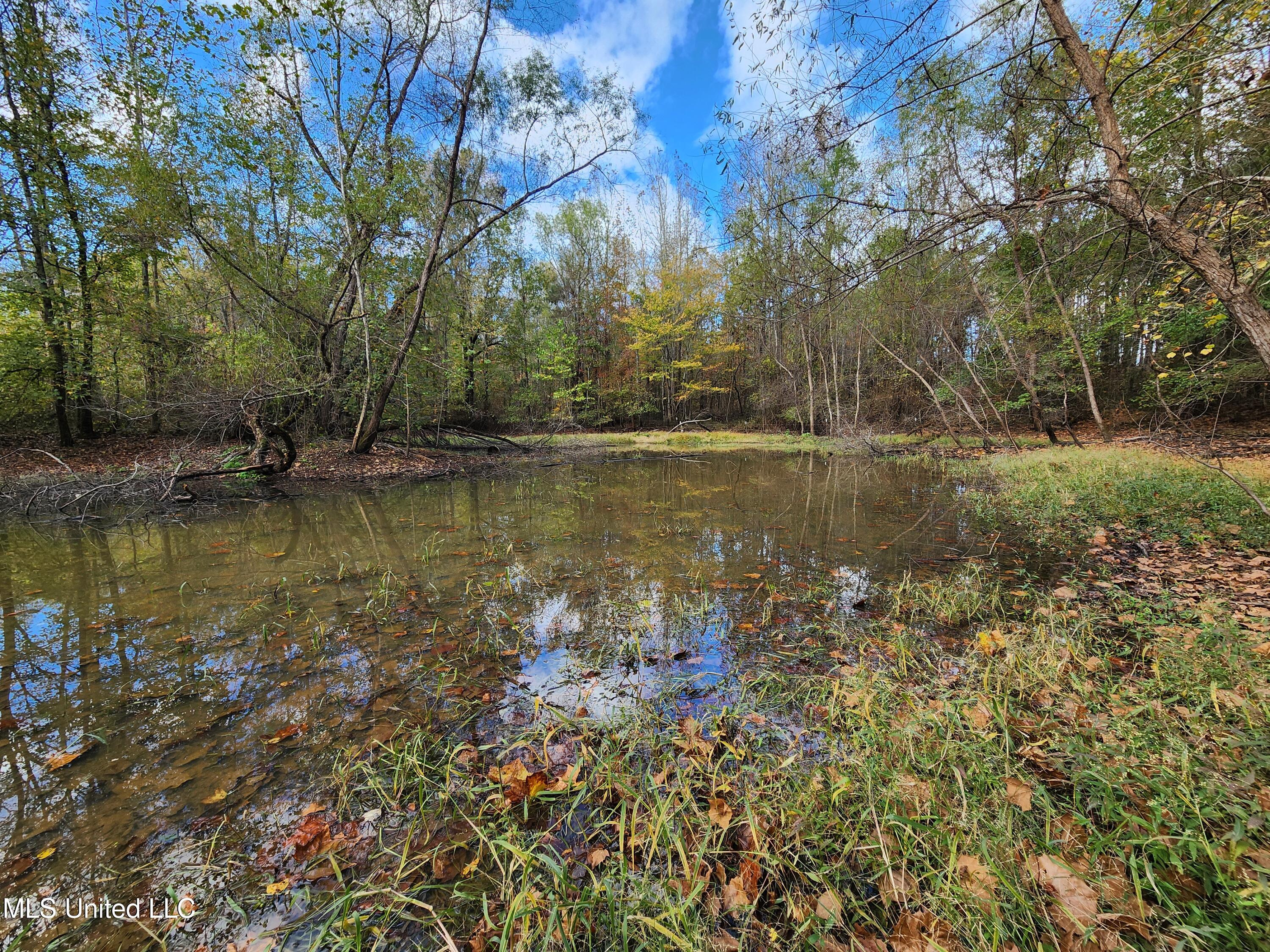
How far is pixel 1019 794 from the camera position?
1605 millimetres

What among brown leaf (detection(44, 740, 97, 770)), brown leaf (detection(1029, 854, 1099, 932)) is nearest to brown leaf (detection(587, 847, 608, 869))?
brown leaf (detection(1029, 854, 1099, 932))

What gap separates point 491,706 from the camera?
261 cm

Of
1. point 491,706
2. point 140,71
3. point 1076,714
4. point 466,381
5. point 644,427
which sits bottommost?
point 491,706

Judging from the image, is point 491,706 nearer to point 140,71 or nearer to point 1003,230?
point 1003,230

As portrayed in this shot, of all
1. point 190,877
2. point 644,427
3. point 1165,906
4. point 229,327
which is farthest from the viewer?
point 644,427

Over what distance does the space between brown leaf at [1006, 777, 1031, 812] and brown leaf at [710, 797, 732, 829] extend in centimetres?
99

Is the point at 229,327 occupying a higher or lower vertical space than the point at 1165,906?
higher

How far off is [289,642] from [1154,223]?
7.17 meters

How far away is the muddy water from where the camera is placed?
1787mm

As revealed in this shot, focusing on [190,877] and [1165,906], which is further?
[190,877]

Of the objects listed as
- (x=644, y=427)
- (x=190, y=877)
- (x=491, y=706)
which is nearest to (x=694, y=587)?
(x=491, y=706)

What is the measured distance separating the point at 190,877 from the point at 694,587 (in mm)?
3563

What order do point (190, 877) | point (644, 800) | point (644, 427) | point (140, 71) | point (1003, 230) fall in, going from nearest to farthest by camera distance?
point (190, 877) < point (644, 800) < point (1003, 230) < point (140, 71) < point (644, 427)

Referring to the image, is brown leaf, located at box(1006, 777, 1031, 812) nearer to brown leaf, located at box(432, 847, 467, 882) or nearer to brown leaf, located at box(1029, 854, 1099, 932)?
brown leaf, located at box(1029, 854, 1099, 932)
